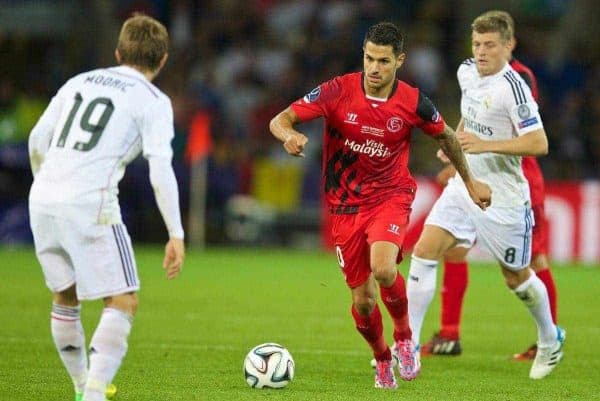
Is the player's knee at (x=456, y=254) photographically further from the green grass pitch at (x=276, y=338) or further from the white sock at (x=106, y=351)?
the white sock at (x=106, y=351)

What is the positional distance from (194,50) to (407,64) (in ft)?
12.6

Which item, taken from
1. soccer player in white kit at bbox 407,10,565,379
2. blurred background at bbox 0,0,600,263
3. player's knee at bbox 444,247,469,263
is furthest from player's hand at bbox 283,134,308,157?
blurred background at bbox 0,0,600,263

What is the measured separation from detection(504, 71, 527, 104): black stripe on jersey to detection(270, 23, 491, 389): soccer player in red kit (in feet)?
3.13

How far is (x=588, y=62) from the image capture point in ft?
68.0

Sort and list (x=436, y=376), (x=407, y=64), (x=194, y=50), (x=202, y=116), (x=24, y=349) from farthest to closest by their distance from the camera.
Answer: (x=194, y=50) → (x=407, y=64) → (x=202, y=116) → (x=24, y=349) → (x=436, y=376)

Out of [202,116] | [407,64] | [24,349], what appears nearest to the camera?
[24,349]

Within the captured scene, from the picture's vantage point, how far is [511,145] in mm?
8086

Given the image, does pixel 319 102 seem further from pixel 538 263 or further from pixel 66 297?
pixel 538 263

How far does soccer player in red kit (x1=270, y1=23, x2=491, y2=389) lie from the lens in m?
7.36

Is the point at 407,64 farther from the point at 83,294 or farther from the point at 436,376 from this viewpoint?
the point at 83,294

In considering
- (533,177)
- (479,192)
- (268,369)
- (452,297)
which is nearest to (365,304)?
(268,369)

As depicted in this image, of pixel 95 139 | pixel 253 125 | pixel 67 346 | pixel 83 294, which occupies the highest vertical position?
pixel 95 139

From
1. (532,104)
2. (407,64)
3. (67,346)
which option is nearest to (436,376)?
(532,104)

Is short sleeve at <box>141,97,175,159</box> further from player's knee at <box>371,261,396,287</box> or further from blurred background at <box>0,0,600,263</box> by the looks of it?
blurred background at <box>0,0,600,263</box>
